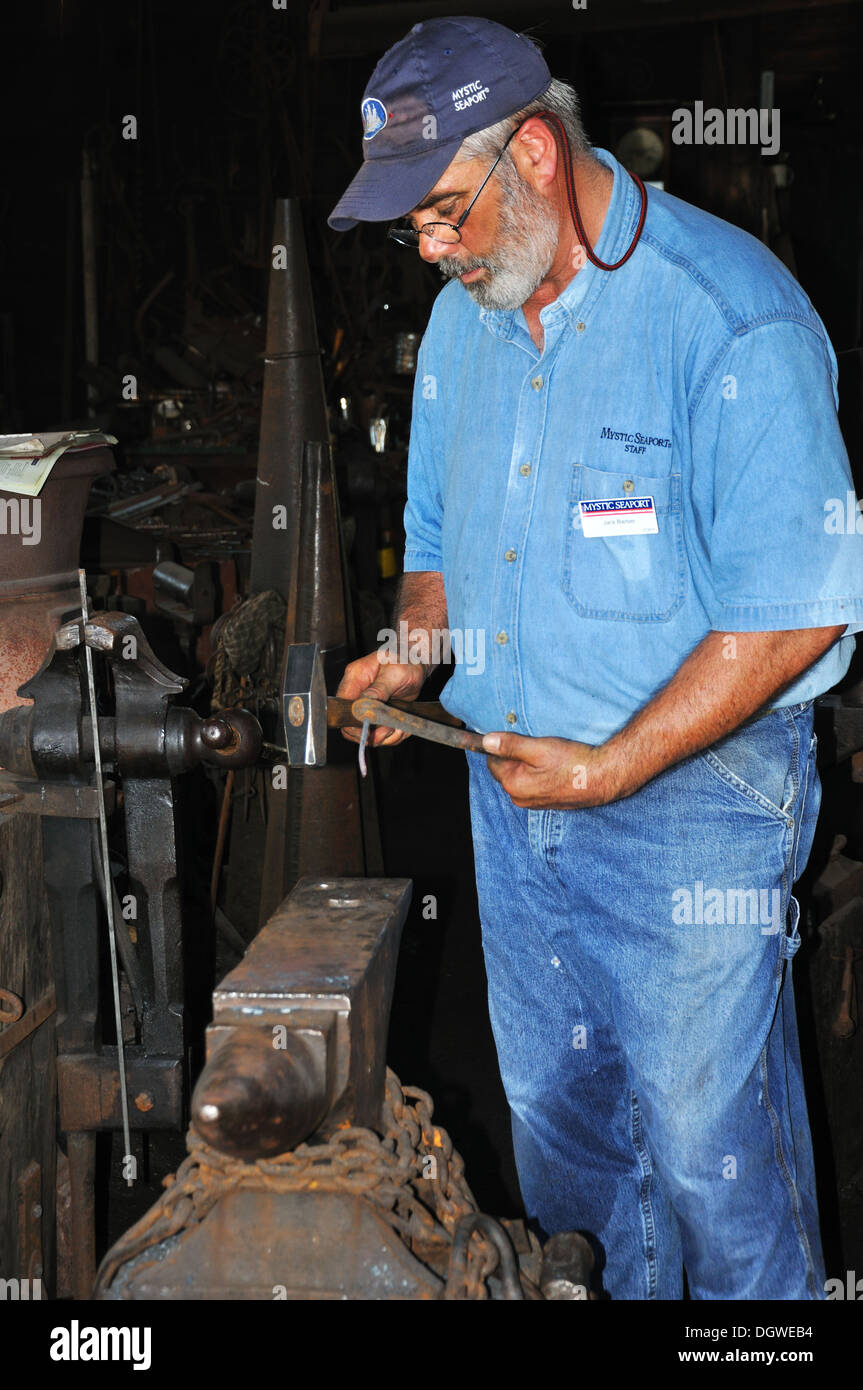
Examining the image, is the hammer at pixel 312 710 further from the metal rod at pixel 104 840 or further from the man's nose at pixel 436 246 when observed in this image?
the man's nose at pixel 436 246

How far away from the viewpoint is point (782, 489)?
1.48 meters

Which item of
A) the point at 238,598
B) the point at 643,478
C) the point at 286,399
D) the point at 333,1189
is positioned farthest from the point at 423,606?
the point at 238,598

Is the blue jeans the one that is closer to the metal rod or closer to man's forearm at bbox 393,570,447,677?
man's forearm at bbox 393,570,447,677

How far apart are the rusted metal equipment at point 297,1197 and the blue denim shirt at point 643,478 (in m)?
0.56

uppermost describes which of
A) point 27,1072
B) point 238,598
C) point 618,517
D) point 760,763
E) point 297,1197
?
point 618,517

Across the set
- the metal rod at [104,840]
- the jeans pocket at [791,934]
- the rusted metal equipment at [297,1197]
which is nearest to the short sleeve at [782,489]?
the jeans pocket at [791,934]

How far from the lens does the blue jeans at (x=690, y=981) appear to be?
1.65 m

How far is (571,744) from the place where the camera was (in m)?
1.60

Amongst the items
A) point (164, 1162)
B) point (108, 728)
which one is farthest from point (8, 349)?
point (108, 728)

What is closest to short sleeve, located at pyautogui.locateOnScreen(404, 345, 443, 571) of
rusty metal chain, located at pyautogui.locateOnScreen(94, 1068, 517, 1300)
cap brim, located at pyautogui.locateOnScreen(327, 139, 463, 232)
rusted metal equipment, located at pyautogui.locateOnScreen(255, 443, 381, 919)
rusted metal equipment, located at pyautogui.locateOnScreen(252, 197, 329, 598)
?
cap brim, located at pyautogui.locateOnScreen(327, 139, 463, 232)

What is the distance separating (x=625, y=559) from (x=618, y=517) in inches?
2.0

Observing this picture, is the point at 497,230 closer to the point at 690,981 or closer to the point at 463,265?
the point at 463,265

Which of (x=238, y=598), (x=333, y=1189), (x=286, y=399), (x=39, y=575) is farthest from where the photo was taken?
(x=238, y=598)

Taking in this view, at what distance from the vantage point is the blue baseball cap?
5.16 ft
